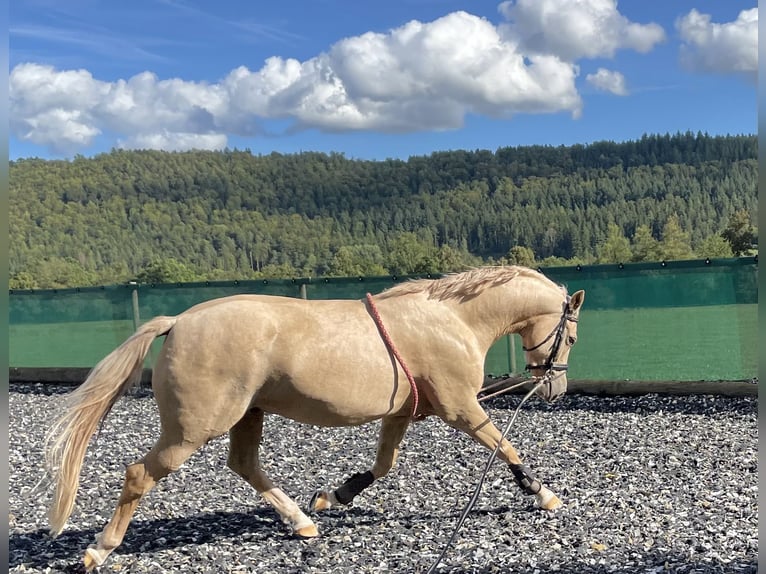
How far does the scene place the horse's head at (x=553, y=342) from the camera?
4.89m

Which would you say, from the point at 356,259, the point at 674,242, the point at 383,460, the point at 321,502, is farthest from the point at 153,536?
the point at 674,242

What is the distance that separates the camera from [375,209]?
4621 inches

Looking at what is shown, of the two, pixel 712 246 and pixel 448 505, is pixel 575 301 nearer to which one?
pixel 448 505

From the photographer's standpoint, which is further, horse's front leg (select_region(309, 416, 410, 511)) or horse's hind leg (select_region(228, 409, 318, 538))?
horse's front leg (select_region(309, 416, 410, 511))

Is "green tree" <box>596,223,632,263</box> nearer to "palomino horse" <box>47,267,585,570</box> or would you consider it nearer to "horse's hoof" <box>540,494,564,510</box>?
"horse's hoof" <box>540,494,564,510</box>

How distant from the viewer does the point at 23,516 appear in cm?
549

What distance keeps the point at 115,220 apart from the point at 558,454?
359 feet

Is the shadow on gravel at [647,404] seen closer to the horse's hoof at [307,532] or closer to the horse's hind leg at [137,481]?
the horse's hoof at [307,532]

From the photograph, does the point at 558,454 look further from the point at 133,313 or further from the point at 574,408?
the point at 133,313

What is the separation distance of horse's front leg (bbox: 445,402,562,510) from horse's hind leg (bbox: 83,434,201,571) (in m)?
1.61

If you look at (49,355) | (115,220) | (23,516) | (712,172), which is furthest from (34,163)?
(23,516)

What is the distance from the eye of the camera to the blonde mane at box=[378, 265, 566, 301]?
476 cm

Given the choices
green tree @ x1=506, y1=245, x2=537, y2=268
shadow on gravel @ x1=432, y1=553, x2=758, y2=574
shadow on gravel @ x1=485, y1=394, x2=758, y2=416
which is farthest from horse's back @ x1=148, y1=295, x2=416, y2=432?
shadow on gravel @ x1=485, y1=394, x2=758, y2=416

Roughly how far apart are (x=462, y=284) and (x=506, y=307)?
31 centimetres
